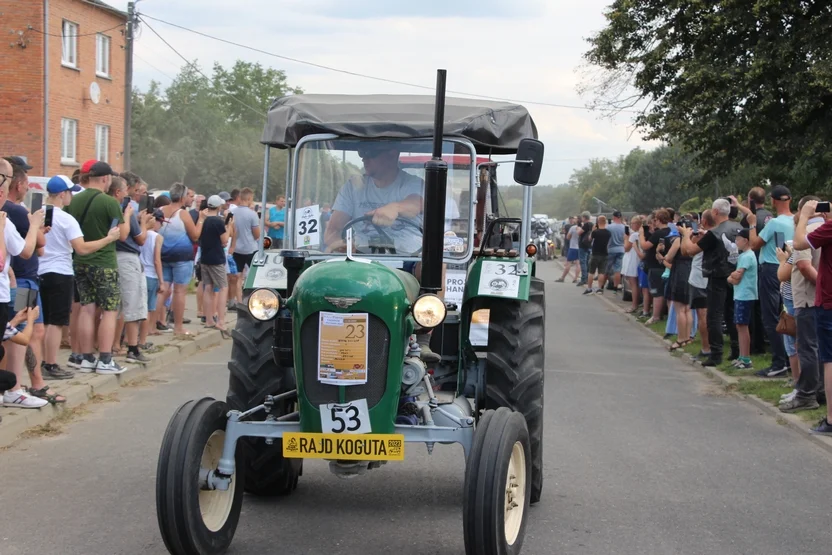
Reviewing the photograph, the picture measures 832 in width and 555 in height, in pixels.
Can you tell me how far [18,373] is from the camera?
905 centimetres

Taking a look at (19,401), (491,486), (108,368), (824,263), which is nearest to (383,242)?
(491,486)

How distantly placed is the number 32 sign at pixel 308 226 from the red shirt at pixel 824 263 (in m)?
4.38

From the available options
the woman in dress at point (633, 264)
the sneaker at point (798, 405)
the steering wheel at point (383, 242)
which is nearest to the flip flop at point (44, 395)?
the steering wheel at point (383, 242)

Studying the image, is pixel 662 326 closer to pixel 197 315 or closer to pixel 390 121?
pixel 197 315

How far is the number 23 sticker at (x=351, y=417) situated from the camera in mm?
5109

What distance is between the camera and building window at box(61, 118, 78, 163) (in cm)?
3744

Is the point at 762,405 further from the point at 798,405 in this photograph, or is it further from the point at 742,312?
the point at 742,312

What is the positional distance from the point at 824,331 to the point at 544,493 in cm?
331

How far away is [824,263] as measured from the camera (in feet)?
29.0

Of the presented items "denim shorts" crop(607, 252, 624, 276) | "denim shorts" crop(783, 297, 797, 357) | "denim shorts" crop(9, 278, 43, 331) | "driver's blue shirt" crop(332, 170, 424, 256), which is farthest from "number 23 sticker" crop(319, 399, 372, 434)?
"denim shorts" crop(607, 252, 624, 276)

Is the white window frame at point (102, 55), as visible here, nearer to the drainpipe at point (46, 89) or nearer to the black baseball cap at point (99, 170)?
the drainpipe at point (46, 89)

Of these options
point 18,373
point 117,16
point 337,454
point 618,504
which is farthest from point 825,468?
point 117,16

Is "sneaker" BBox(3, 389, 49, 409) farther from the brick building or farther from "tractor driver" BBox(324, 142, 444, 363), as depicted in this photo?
the brick building

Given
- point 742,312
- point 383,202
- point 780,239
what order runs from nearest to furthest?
point 383,202 → point 780,239 → point 742,312
